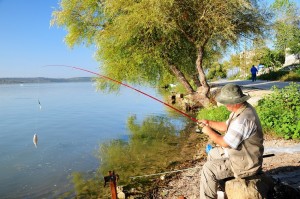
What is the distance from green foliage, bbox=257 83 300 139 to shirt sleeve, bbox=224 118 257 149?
247 inches

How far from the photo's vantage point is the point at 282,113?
11859 mm

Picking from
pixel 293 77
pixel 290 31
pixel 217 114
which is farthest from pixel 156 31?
pixel 290 31

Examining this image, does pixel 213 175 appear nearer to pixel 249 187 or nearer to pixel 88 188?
pixel 249 187

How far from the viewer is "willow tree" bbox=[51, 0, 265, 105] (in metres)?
16.2

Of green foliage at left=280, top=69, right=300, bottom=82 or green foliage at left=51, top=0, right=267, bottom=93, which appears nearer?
green foliage at left=51, top=0, right=267, bottom=93

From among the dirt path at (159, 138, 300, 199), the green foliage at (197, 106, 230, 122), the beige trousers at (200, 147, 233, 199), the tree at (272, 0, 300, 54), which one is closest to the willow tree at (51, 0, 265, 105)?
the green foliage at (197, 106, 230, 122)

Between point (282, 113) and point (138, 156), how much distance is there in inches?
220

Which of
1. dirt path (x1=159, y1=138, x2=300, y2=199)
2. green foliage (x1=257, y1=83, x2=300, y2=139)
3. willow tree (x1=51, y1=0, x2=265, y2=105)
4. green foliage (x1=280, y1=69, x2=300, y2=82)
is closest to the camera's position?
dirt path (x1=159, y1=138, x2=300, y2=199)

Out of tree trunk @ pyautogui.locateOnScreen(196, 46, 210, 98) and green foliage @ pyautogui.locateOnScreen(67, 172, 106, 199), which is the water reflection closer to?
green foliage @ pyautogui.locateOnScreen(67, 172, 106, 199)

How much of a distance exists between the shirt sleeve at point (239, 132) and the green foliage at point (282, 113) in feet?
20.6

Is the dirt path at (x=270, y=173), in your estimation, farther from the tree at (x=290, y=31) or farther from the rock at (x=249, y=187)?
the tree at (x=290, y=31)

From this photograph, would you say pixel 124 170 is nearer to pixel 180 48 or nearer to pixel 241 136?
pixel 241 136

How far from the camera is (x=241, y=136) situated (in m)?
4.68

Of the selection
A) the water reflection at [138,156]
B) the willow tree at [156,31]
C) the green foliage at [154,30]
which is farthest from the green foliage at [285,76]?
the water reflection at [138,156]
